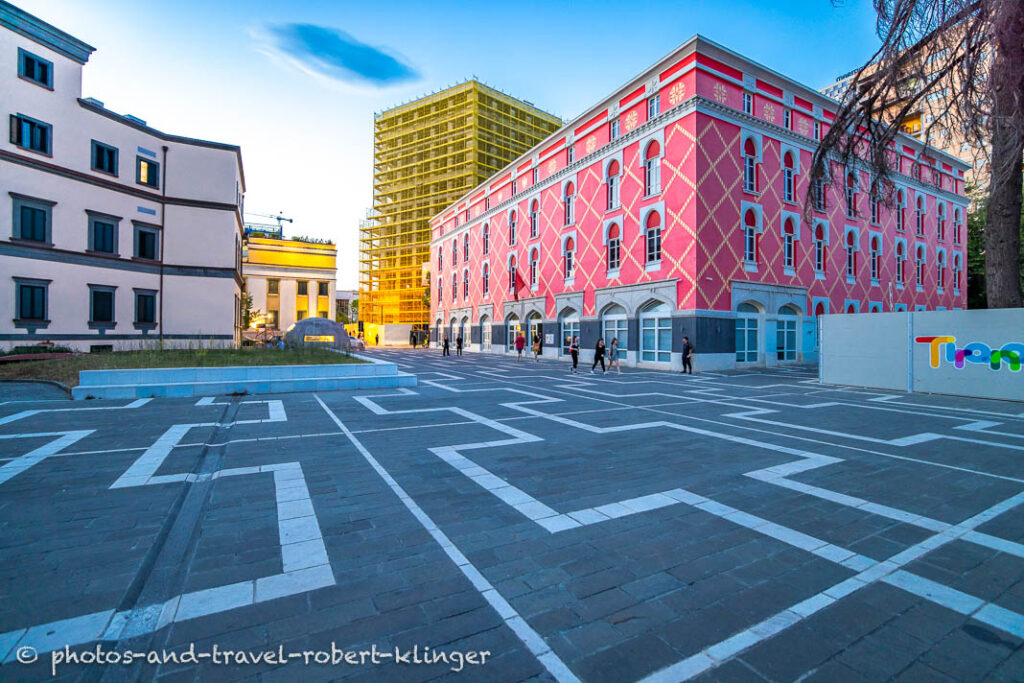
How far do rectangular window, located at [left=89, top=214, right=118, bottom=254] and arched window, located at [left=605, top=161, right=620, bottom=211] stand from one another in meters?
26.8

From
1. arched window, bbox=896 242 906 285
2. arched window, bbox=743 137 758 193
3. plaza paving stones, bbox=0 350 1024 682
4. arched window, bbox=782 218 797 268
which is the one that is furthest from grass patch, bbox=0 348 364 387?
arched window, bbox=896 242 906 285

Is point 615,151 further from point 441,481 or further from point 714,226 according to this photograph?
point 441,481

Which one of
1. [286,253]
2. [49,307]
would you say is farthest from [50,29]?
[286,253]

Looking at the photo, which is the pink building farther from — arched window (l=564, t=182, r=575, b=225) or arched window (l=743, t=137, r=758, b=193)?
arched window (l=564, t=182, r=575, b=225)

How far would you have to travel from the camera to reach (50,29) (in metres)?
21.1

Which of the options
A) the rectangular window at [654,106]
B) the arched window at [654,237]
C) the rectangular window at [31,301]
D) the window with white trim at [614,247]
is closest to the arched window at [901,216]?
the arched window at [654,237]

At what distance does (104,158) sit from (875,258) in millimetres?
46265

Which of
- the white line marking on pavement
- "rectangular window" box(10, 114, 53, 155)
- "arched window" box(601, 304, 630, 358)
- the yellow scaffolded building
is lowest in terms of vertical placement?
the white line marking on pavement

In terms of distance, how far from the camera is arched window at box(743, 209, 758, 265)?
23.8 m

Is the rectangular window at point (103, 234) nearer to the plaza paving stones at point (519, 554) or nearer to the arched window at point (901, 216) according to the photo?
the plaza paving stones at point (519, 554)

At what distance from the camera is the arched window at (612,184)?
27109 millimetres

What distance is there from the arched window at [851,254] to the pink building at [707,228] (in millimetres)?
151

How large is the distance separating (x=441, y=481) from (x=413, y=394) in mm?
8105

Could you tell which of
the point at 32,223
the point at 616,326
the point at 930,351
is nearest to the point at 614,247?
the point at 616,326
